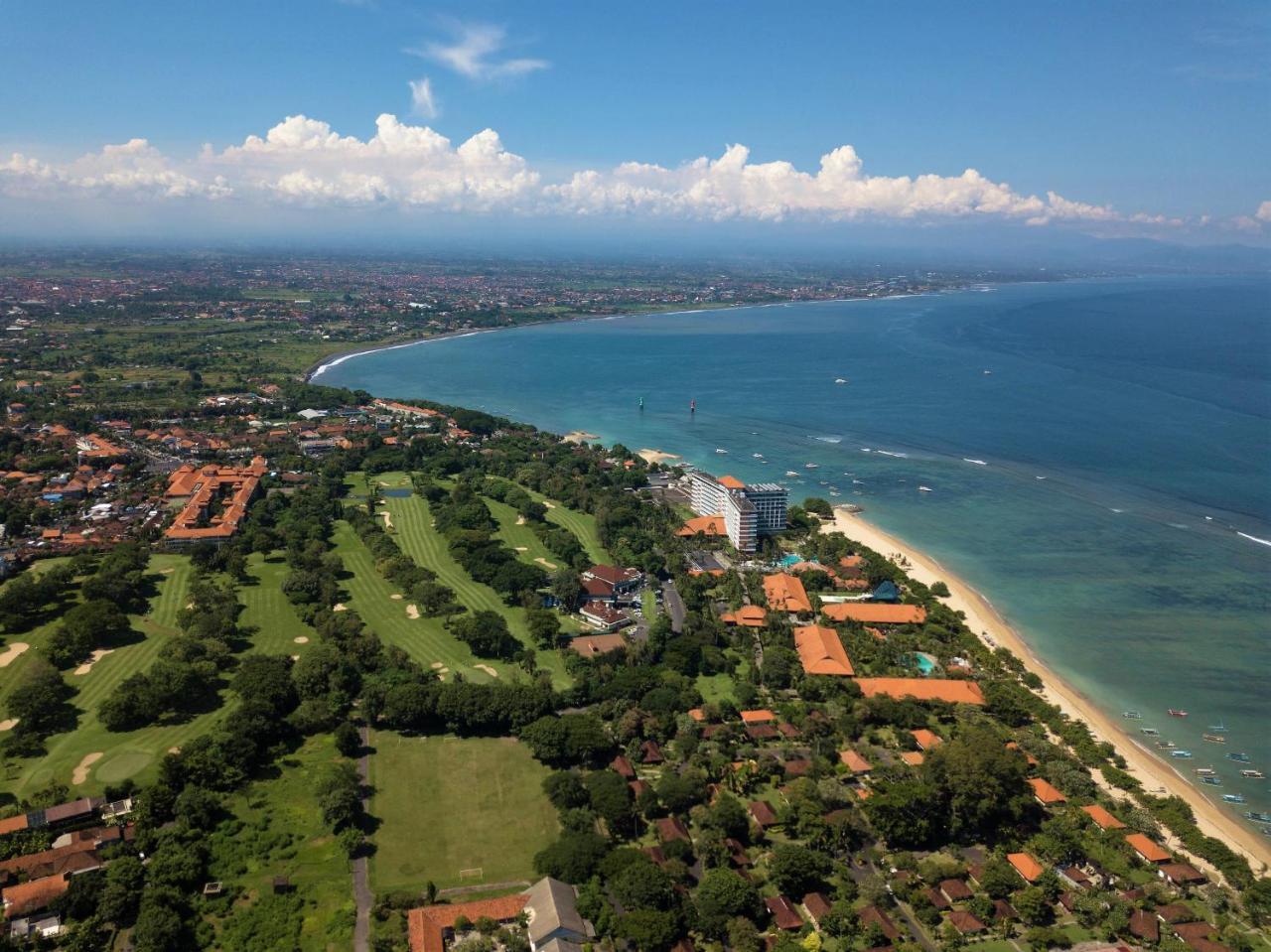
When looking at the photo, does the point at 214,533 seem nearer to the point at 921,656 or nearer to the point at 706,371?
the point at 921,656

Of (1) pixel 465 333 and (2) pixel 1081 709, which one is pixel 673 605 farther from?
(1) pixel 465 333

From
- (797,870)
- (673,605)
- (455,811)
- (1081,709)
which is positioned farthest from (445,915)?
(1081,709)

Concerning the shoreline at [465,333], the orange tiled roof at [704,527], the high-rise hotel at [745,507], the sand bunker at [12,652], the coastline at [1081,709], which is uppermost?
the shoreline at [465,333]

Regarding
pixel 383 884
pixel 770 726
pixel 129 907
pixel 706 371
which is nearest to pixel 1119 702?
pixel 770 726

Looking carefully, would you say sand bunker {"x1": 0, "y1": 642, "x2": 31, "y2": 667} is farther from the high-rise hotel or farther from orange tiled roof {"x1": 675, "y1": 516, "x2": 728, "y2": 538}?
the high-rise hotel

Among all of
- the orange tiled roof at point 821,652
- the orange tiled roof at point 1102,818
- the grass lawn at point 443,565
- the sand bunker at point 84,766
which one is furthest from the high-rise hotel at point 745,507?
the sand bunker at point 84,766

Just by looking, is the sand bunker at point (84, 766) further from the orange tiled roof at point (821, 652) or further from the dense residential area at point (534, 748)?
the orange tiled roof at point (821, 652)
